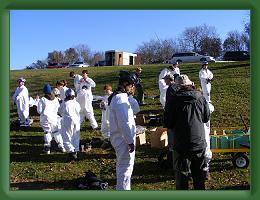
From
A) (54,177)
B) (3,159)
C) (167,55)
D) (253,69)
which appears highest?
(167,55)

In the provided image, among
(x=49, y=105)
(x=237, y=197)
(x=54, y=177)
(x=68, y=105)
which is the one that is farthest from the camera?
(x=49, y=105)

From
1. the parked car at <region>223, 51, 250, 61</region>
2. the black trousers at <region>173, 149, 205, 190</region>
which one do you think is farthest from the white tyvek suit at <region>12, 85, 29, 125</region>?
the parked car at <region>223, 51, 250, 61</region>

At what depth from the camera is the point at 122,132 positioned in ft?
21.2

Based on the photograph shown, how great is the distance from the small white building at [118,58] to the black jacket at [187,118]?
40168 millimetres

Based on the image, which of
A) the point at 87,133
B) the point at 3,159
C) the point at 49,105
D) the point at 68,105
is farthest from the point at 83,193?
the point at 87,133

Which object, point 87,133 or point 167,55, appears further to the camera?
point 167,55

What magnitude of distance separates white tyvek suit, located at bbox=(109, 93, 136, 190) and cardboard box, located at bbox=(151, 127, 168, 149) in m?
4.33

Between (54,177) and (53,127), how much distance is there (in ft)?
7.83

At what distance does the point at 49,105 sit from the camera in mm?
11258

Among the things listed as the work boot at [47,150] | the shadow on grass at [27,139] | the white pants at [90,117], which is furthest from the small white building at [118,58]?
A: the work boot at [47,150]

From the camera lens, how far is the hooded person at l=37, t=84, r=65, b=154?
11.2 meters

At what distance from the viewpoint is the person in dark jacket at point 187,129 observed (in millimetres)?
6254

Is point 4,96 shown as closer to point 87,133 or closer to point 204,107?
point 204,107
